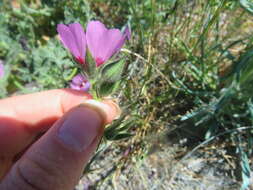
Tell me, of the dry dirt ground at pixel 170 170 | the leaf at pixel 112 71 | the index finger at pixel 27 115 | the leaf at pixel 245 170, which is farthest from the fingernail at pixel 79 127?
the leaf at pixel 245 170

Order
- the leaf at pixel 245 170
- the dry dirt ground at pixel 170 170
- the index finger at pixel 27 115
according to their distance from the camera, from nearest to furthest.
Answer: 1. the index finger at pixel 27 115
2. the leaf at pixel 245 170
3. the dry dirt ground at pixel 170 170

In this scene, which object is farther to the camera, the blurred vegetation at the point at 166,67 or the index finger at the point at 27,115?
the blurred vegetation at the point at 166,67

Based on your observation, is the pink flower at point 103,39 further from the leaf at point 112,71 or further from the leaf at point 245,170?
the leaf at point 245,170

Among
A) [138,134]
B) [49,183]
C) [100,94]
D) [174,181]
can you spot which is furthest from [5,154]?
[174,181]

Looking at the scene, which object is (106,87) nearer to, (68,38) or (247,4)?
(68,38)

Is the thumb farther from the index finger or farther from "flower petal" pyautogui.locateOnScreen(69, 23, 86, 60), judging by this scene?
the index finger

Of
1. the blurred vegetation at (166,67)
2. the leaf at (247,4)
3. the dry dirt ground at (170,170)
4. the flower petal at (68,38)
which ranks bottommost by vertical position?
the dry dirt ground at (170,170)

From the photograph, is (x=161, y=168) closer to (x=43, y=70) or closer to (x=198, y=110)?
(x=198, y=110)

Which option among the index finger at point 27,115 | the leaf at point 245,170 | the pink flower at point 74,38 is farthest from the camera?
the leaf at point 245,170

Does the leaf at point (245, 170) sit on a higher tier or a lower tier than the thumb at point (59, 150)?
lower
